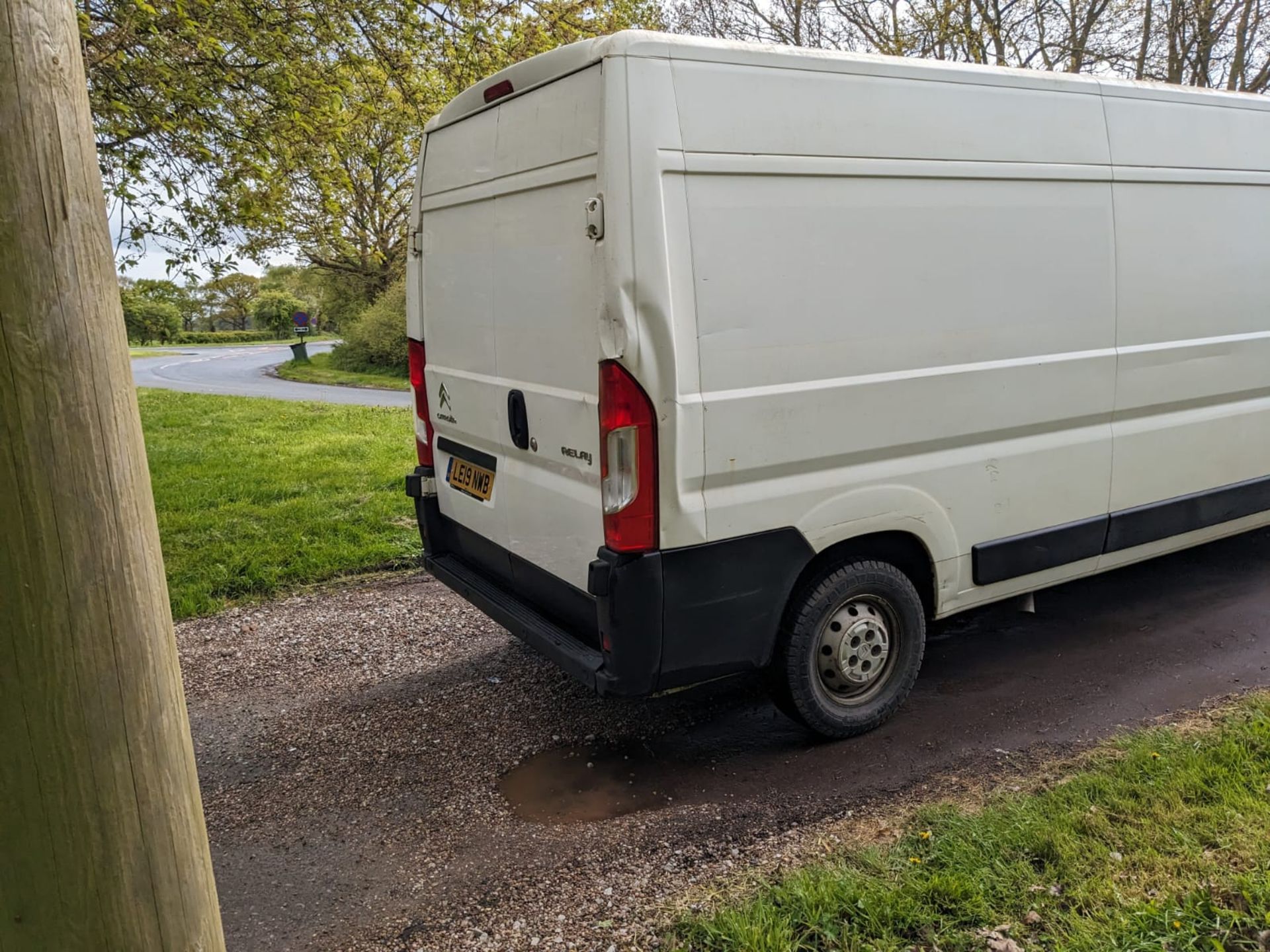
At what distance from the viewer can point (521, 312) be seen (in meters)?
3.65

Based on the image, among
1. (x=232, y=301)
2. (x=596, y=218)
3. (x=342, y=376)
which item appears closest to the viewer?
(x=596, y=218)

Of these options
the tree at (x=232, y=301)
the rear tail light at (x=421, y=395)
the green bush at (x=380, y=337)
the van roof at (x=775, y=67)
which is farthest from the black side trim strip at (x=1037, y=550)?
the tree at (x=232, y=301)

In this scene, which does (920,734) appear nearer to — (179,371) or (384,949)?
Result: (384,949)

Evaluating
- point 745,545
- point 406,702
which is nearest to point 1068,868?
point 745,545

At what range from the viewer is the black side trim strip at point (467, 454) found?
13.3 feet

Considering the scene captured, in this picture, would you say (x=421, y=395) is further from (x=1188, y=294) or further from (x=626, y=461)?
(x=1188, y=294)

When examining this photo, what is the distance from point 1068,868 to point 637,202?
239cm

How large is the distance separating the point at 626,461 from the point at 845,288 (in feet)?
3.46

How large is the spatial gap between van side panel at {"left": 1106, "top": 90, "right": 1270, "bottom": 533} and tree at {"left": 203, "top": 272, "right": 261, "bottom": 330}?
140ft

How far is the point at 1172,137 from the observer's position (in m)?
4.30

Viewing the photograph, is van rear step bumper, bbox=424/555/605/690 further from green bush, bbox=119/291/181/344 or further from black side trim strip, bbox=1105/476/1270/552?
green bush, bbox=119/291/181/344

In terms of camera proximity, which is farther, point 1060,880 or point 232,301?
point 232,301

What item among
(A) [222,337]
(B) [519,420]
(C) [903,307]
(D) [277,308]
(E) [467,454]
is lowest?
(E) [467,454]

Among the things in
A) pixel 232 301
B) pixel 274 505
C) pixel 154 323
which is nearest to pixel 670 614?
pixel 274 505
